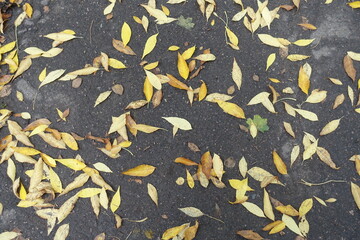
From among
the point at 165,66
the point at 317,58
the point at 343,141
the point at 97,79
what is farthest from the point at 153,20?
the point at 343,141

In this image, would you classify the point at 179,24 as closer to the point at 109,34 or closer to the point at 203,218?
the point at 109,34

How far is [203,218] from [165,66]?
0.96m

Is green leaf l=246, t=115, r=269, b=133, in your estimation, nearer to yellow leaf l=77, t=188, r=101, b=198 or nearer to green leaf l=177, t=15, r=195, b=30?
green leaf l=177, t=15, r=195, b=30

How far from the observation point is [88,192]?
7.38 feet

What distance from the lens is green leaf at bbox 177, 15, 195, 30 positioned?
2.61 m

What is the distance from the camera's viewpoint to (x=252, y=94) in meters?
2.42

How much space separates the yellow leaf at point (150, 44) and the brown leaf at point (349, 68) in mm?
1206

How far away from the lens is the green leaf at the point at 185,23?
2.61m

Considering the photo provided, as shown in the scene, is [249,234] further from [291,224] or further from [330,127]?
[330,127]

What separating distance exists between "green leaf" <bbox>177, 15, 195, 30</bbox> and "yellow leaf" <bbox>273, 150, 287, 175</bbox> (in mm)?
989

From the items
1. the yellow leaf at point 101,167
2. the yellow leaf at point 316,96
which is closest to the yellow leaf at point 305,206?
the yellow leaf at point 316,96

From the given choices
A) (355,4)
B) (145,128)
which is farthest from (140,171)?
(355,4)

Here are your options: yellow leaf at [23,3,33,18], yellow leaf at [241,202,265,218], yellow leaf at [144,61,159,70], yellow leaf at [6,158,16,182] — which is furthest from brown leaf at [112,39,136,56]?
yellow leaf at [241,202,265,218]

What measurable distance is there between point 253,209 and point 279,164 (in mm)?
299
